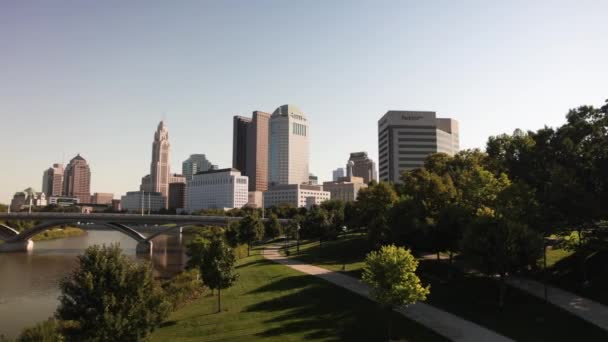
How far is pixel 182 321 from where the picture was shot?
107ft

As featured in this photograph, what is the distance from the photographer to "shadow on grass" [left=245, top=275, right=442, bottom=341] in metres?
27.2

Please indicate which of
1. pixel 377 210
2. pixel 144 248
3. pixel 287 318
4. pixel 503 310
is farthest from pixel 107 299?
pixel 144 248

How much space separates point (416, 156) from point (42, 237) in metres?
129

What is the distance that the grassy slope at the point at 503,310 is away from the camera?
26923mm

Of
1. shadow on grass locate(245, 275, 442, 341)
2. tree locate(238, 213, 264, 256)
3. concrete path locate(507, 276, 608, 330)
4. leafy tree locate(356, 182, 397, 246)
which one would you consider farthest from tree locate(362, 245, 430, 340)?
tree locate(238, 213, 264, 256)

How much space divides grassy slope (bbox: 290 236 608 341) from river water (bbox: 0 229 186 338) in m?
23.7

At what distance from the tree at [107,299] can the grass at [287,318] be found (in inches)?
299

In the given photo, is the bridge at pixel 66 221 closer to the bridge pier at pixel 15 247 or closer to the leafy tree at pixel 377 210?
the bridge pier at pixel 15 247

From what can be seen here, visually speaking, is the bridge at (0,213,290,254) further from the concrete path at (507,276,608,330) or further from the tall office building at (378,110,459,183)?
the tall office building at (378,110,459,183)

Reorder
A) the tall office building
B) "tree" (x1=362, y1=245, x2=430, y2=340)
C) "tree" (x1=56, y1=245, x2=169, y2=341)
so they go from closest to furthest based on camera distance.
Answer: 1. "tree" (x1=56, y1=245, x2=169, y2=341)
2. "tree" (x1=362, y1=245, x2=430, y2=340)
3. the tall office building

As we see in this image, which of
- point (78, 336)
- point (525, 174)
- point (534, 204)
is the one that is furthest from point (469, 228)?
point (78, 336)

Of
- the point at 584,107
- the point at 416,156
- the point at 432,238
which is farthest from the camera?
the point at 416,156

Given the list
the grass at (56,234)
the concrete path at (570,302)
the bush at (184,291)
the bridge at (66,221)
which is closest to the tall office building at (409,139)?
the bridge at (66,221)

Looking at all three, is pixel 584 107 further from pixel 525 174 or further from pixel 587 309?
pixel 587 309
